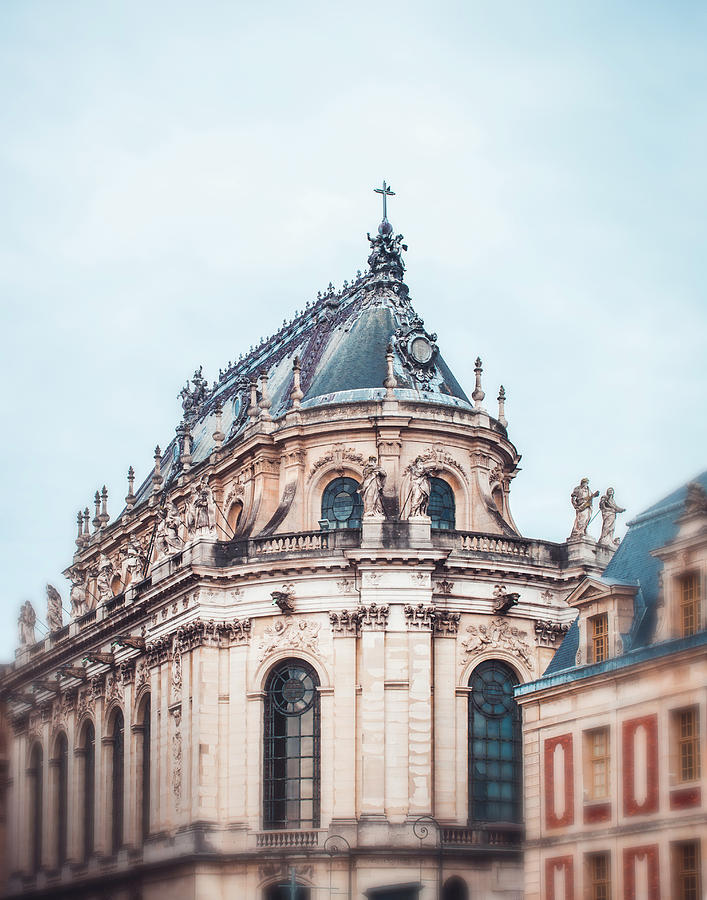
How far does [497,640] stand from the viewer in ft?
181

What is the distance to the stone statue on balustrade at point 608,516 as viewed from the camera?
5812 centimetres

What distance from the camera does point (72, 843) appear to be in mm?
65500

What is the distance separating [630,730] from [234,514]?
2803 cm

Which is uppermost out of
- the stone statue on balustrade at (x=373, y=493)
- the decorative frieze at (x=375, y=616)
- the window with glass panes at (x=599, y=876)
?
the stone statue on balustrade at (x=373, y=493)

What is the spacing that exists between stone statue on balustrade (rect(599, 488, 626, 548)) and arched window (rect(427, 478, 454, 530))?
4942 millimetres

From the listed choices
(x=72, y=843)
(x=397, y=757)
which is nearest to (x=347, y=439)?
(x=397, y=757)

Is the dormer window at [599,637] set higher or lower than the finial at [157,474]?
lower

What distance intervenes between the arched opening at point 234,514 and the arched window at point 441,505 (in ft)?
22.9

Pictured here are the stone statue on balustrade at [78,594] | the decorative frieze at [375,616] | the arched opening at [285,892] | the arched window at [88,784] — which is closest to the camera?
the arched opening at [285,892]

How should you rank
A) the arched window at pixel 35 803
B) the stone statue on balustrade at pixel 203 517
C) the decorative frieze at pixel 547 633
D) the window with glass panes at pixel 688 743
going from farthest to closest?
the arched window at pixel 35 803, the stone statue on balustrade at pixel 203 517, the decorative frieze at pixel 547 633, the window with glass panes at pixel 688 743

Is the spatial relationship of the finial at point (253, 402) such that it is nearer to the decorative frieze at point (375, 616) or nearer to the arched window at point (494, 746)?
the decorative frieze at point (375, 616)

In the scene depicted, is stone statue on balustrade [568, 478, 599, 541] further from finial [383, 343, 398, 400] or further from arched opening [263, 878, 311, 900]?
arched opening [263, 878, 311, 900]

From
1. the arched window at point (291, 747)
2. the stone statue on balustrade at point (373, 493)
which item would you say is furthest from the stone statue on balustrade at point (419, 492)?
the arched window at point (291, 747)

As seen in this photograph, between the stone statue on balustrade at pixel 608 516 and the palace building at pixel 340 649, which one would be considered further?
the stone statue on balustrade at pixel 608 516
